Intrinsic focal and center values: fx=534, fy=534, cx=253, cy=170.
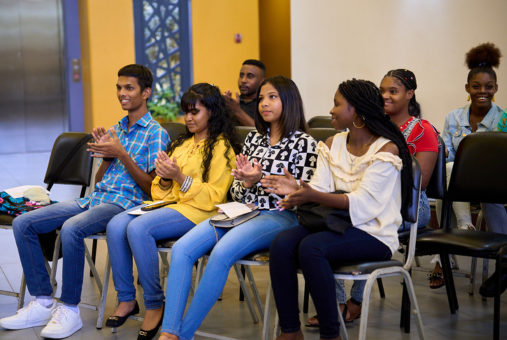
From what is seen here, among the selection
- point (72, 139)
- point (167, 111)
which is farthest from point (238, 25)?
point (72, 139)

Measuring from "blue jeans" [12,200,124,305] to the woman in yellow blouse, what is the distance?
6.4 inches

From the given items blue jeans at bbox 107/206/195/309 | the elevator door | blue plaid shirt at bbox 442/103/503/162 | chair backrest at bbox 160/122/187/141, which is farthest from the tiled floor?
the elevator door

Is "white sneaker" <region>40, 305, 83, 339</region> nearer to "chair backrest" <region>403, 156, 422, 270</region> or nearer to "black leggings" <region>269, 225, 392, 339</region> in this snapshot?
"black leggings" <region>269, 225, 392, 339</region>

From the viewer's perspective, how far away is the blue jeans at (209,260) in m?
2.25

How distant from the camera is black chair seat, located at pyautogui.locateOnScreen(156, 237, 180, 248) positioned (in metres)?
2.55

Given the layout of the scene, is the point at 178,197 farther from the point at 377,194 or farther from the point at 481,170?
the point at 481,170

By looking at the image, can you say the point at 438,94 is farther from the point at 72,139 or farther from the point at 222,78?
the point at 222,78

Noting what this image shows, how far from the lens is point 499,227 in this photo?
3.18 meters

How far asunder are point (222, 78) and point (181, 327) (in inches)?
280

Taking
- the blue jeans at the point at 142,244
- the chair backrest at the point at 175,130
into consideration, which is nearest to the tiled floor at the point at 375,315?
the blue jeans at the point at 142,244

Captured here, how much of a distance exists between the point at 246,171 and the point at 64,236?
102 cm

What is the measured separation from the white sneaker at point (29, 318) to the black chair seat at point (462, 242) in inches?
77.2

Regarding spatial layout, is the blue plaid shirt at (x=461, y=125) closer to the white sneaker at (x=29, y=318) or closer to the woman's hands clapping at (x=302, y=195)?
the woman's hands clapping at (x=302, y=195)

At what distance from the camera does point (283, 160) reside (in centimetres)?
254
